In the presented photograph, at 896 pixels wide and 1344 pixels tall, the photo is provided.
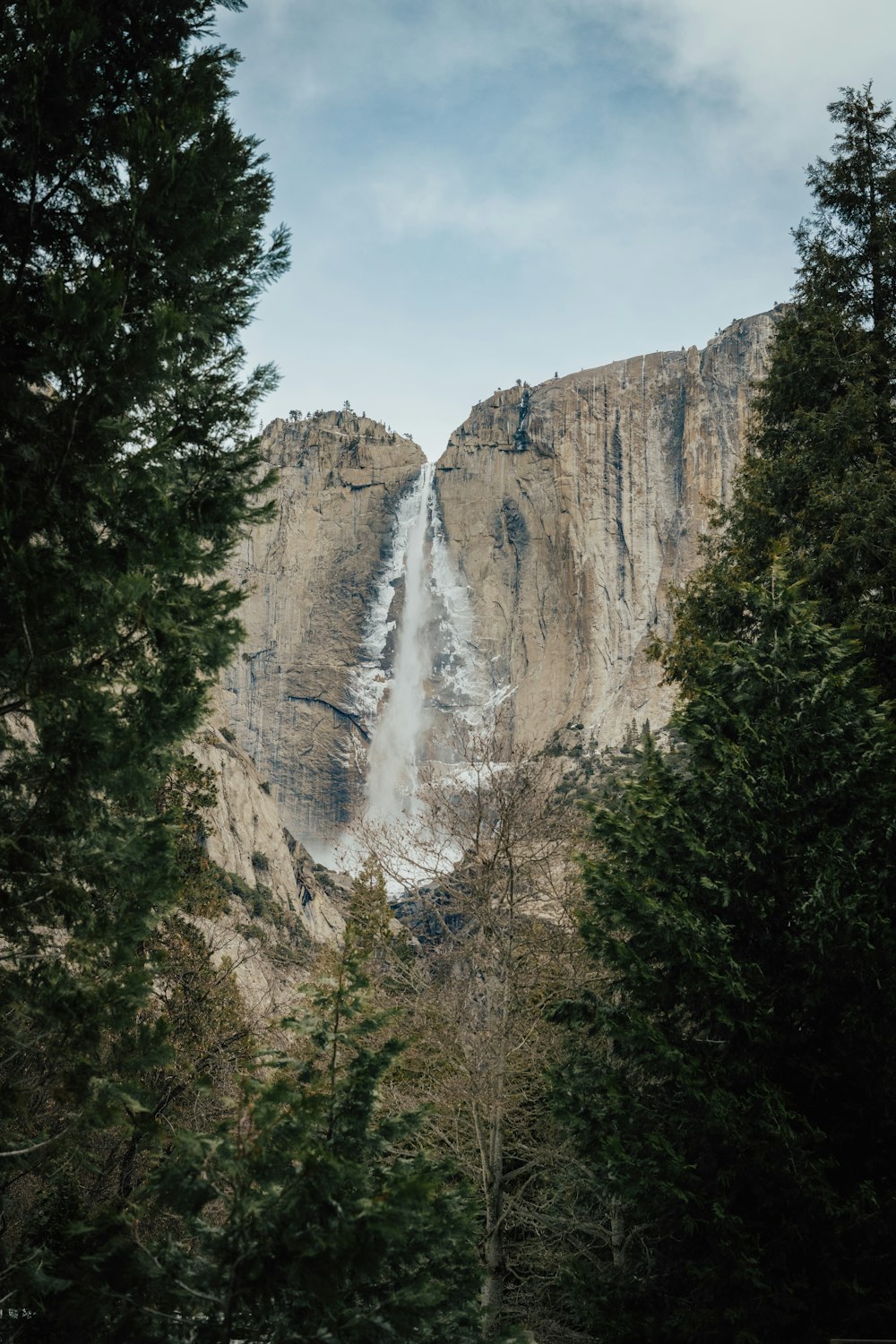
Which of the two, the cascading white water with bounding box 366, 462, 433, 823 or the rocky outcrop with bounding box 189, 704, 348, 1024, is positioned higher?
the cascading white water with bounding box 366, 462, 433, 823

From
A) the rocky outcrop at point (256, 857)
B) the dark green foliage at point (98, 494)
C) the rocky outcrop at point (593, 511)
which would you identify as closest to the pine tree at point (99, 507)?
the dark green foliage at point (98, 494)

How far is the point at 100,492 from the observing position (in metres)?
5.36

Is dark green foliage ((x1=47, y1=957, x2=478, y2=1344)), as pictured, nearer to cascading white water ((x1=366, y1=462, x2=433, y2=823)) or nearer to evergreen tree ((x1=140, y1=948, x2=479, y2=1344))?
evergreen tree ((x1=140, y1=948, x2=479, y2=1344))

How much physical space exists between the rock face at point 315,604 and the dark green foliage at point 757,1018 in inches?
3552

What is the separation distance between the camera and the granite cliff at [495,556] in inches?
3590

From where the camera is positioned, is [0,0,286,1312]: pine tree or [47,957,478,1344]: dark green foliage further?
[0,0,286,1312]: pine tree

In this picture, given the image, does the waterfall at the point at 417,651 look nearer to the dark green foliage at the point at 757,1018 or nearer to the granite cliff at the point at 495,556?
the granite cliff at the point at 495,556

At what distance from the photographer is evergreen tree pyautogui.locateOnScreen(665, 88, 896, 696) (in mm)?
11047

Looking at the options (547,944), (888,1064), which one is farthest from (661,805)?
(547,944)

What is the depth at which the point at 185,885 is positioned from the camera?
6836 mm

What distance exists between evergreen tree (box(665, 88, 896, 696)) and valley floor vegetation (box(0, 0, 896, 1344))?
3.29 metres

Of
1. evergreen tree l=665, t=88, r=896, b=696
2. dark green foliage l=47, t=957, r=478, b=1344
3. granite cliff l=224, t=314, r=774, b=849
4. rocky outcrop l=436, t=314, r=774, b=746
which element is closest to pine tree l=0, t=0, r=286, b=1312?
dark green foliage l=47, t=957, r=478, b=1344

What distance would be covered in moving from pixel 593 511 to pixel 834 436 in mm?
84326

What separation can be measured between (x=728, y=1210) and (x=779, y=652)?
3988mm
